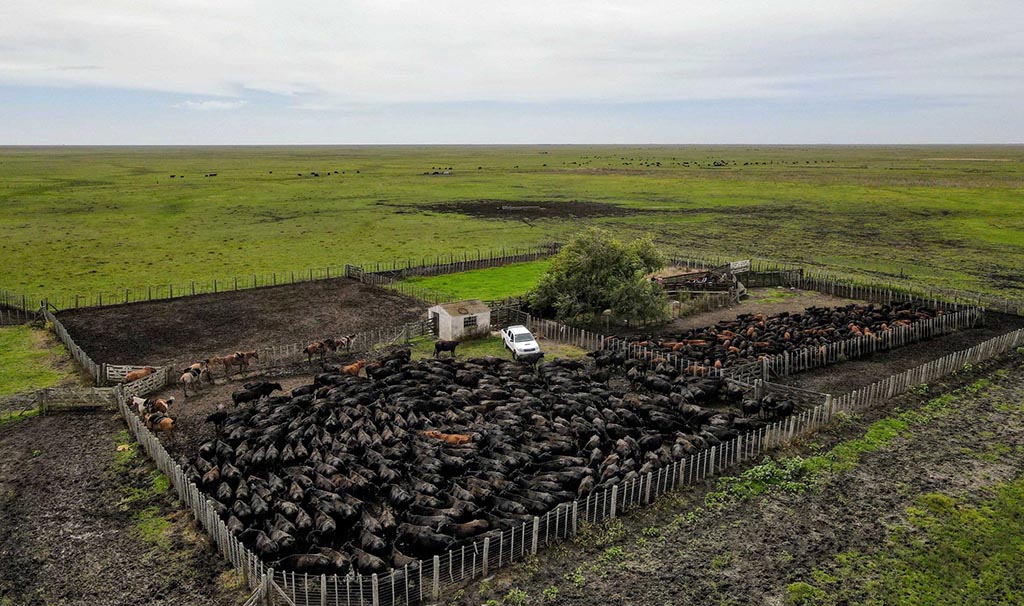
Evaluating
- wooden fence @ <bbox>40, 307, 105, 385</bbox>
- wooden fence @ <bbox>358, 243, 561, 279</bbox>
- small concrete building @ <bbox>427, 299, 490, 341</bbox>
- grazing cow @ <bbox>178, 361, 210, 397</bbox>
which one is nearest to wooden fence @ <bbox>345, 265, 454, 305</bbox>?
wooden fence @ <bbox>358, 243, 561, 279</bbox>

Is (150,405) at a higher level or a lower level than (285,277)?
lower

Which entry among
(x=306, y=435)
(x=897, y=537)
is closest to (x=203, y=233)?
(x=306, y=435)

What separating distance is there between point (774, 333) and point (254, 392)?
2616 centimetres

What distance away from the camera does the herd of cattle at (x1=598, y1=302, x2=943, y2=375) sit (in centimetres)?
3388

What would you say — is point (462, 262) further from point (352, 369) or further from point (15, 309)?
point (15, 309)

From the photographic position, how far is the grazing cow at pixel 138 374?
→ 99.2 feet

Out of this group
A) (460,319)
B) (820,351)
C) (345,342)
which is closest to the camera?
(820,351)

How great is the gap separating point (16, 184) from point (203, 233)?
7625cm

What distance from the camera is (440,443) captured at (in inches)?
955

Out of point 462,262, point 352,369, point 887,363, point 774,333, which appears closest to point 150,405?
point 352,369

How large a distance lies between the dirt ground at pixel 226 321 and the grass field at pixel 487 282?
175 inches

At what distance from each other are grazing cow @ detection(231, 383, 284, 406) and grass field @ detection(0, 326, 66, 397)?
9412 mm

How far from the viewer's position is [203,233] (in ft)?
254

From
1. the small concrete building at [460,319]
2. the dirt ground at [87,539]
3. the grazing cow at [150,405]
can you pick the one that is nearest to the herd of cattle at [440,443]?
the dirt ground at [87,539]
